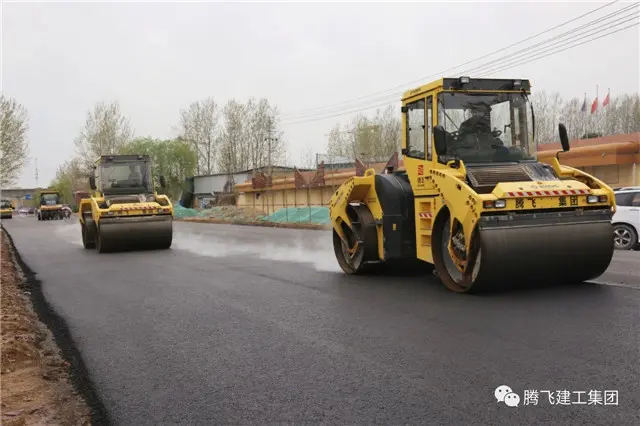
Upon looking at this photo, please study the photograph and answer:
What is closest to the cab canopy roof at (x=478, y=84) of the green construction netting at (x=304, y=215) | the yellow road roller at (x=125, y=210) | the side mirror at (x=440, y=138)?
the side mirror at (x=440, y=138)

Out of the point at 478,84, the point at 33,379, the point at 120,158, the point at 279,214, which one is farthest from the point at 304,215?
the point at 33,379

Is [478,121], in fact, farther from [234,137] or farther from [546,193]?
[234,137]

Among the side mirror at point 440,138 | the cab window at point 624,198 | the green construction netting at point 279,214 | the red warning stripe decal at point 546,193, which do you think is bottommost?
the green construction netting at point 279,214

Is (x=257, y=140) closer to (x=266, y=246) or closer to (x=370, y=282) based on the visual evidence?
(x=266, y=246)

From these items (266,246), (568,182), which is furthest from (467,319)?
(266,246)

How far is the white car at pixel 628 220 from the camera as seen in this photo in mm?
13445

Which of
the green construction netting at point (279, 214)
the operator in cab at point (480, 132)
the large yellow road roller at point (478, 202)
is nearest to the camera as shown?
the large yellow road roller at point (478, 202)

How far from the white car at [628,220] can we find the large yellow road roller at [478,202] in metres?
6.33

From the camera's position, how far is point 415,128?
880 centimetres

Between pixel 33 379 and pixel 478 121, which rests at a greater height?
pixel 478 121

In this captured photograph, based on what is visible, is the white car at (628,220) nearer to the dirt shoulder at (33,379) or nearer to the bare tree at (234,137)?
the dirt shoulder at (33,379)

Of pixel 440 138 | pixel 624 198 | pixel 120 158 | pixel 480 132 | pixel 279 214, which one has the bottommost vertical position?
pixel 279 214

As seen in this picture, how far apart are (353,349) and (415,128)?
176 inches

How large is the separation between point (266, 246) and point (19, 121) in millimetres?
29399
